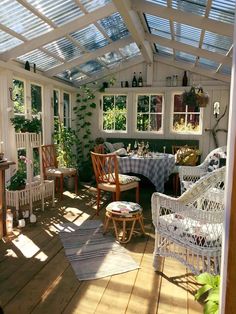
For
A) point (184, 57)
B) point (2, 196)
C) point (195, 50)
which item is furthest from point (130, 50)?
point (2, 196)

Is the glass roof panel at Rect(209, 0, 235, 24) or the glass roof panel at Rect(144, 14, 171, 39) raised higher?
the glass roof panel at Rect(144, 14, 171, 39)

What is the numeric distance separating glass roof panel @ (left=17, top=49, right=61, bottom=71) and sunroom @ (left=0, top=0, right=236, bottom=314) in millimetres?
28

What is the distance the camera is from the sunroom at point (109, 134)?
211 centimetres

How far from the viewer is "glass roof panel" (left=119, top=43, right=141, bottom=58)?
5477 millimetres

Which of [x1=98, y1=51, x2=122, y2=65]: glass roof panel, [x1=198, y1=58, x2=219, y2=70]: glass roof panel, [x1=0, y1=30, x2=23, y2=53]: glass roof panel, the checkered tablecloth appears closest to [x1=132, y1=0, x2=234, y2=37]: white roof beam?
[x1=0, y1=30, x2=23, y2=53]: glass roof panel

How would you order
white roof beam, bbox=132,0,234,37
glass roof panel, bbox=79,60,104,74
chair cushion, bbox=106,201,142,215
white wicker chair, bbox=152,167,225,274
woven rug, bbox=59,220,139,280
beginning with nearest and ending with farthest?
white wicker chair, bbox=152,167,225,274 < woven rug, bbox=59,220,139,280 < chair cushion, bbox=106,201,142,215 < white roof beam, bbox=132,0,234,37 < glass roof panel, bbox=79,60,104,74

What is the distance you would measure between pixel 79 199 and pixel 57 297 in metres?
2.74

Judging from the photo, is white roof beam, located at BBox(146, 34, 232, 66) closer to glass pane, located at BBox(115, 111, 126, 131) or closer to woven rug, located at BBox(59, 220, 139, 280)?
glass pane, located at BBox(115, 111, 126, 131)

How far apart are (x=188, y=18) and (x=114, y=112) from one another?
3.63m

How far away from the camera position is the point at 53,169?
504 centimetres

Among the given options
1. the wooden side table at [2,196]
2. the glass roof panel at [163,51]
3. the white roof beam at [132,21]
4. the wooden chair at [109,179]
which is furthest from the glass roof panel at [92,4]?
the glass roof panel at [163,51]

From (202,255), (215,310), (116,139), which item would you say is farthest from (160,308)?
(116,139)

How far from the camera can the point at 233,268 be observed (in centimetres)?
71

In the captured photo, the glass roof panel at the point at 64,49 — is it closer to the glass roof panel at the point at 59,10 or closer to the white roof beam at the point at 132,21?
the glass roof panel at the point at 59,10
